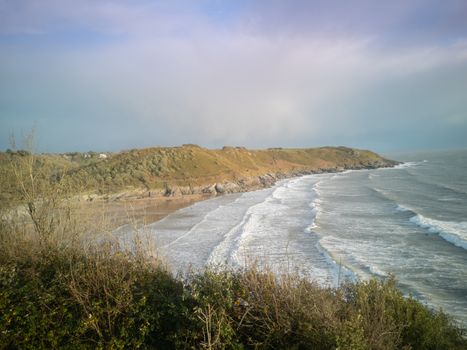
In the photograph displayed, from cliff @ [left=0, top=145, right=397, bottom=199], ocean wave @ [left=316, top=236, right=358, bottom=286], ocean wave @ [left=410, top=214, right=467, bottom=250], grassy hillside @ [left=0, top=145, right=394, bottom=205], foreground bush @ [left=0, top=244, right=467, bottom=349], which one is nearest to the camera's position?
foreground bush @ [left=0, top=244, right=467, bottom=349]

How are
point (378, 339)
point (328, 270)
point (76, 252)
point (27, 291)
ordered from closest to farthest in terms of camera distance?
point (378, 339)
point (27, 291)
point (76, 252)
point (328, 270)

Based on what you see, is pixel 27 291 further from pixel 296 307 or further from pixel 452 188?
pixel 452 188

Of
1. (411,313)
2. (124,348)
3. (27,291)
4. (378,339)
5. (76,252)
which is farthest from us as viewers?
(76,252)

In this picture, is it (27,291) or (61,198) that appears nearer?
(27,291)

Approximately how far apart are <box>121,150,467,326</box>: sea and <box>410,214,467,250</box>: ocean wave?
0.05m

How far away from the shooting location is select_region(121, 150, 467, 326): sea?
46.8 feet

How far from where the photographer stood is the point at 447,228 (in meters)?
23.4

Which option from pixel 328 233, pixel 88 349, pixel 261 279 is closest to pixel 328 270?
pixel 328 233

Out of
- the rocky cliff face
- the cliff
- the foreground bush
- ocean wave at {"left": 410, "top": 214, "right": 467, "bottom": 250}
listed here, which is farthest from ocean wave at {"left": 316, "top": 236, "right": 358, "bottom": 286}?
the rocky cliff face

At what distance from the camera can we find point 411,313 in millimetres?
7027

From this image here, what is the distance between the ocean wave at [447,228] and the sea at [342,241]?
53 mm

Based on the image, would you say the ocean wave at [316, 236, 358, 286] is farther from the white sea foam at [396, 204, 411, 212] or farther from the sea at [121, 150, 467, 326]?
the white sea foam at [396, 204, 411, 212]

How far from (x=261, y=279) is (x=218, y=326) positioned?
1.31 metres

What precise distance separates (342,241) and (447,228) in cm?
792
